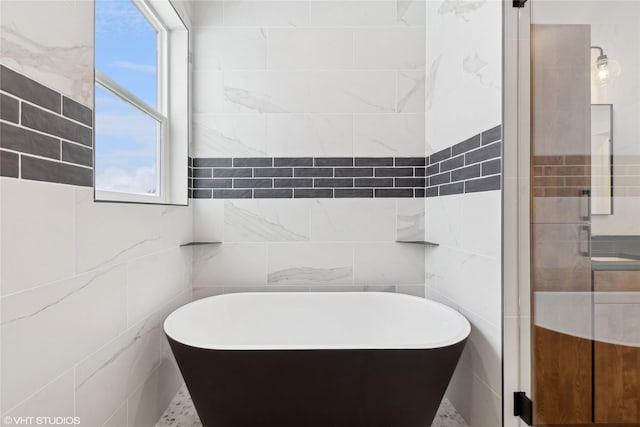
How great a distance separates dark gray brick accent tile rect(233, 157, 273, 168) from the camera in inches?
94.0

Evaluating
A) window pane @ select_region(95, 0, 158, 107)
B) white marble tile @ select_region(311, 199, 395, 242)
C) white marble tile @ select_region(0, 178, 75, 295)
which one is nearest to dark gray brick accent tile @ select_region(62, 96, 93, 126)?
white marble tile @ select_region(0, 178, 75, 295)

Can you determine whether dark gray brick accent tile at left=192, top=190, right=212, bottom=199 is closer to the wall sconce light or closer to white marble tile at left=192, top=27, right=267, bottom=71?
white marble tile at left=192, top=27, right=267, bottom=71

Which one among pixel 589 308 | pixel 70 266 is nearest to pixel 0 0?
pixel 70 266

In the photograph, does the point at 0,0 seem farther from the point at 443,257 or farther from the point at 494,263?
the point at 443,257

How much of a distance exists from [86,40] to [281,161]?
132 centimetres

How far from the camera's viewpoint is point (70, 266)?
43.4 inches

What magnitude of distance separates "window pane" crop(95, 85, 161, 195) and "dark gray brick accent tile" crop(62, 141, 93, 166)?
0.31 metres

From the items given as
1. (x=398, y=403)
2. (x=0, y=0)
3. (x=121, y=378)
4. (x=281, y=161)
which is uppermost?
(x=0, y=0)

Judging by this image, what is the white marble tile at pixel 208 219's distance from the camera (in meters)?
2.40

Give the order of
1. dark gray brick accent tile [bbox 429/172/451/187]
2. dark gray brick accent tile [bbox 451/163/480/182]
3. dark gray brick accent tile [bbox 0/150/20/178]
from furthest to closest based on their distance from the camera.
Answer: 1. dark gray brick accent tile [bbox 429/172/451/187]
2. dark gray brick accent tile [bbox 451/163/480/182]
3. dark gray brick accent tile [bbox 0/150/20/178]

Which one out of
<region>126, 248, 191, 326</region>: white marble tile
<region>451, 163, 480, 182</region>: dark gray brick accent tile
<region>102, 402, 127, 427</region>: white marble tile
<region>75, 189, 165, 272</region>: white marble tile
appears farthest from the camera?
<region>451, 163, 480, 182</region>: dark gray brick accent tile

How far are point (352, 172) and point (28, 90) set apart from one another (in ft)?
5.80

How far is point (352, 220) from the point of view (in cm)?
241

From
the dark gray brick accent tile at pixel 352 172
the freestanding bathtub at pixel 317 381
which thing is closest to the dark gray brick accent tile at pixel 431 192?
the dark gray brick accent tile at pixel 352 172
